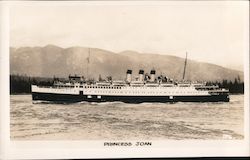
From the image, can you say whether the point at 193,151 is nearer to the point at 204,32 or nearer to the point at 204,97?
the point at 204,97

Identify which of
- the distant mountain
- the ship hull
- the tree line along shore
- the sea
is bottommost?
the sea

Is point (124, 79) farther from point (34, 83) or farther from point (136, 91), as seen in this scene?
point (34, 83)

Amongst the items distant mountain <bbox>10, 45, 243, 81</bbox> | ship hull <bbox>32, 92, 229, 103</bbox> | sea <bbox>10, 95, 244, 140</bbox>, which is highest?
distant mountain <bbox>10, 45, 243, 81</bbox>

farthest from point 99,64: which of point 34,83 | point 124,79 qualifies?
point 34,83

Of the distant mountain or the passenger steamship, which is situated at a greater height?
the distant mountain

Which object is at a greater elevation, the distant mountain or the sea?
the distant mountain

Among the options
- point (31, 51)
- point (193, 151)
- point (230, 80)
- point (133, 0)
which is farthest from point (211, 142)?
point (31, 51)

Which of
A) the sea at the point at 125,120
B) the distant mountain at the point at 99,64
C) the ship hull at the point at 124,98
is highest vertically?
the distant mountain at the point at 99,64

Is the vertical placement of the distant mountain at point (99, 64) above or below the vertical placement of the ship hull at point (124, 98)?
above
